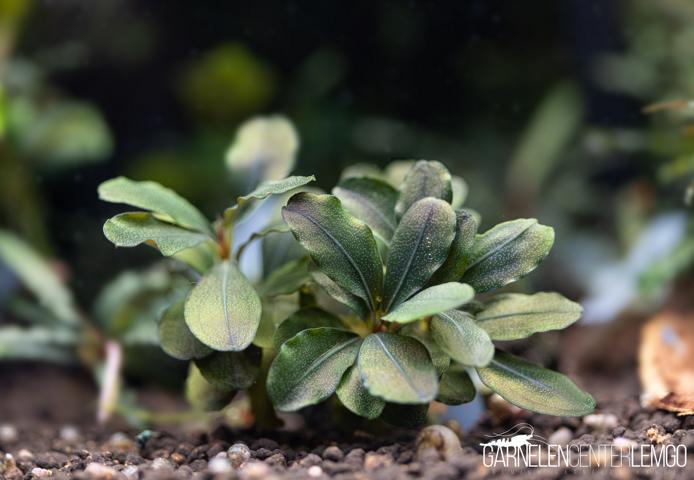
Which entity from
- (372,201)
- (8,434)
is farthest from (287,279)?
(8,434)

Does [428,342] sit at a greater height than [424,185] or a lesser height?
lesser

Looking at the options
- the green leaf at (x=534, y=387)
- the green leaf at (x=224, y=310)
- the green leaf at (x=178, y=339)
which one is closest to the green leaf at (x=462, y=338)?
the green leaf at (x=534, y=387)

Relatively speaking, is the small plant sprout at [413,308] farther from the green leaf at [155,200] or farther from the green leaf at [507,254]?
the green leaf at [155,200]

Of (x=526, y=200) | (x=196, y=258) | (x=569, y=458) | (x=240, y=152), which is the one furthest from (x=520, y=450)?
(x=526, y=200)

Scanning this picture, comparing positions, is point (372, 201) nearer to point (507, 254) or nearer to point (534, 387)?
point (507, 254)

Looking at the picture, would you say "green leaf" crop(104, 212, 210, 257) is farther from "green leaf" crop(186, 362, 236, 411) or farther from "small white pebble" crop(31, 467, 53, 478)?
"small white pebble" crop(31, 467, 53, 478)

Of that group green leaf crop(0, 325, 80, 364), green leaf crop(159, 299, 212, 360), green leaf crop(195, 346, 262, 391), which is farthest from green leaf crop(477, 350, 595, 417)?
green leaf crop(0, 325, 80, 364)
